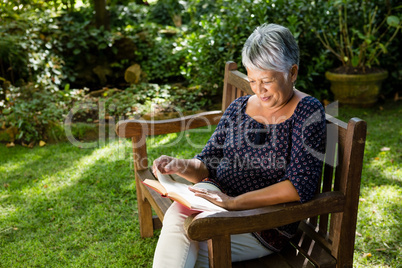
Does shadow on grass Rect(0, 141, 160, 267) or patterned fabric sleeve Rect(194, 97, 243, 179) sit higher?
patterned fabric sleeve Rect(194, 97, 243, 179)

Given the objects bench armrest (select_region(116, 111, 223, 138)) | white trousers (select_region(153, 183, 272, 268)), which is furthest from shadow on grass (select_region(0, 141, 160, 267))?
white trousers (select_region(153, 183, 272, 268))

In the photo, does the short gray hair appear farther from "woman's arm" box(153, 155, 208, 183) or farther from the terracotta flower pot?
the terracotta flower pot

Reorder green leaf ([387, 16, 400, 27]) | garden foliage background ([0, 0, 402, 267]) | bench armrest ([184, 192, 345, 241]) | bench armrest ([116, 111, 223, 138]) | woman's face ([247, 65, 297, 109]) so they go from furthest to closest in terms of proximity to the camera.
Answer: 1. green leaf ([387, 16, 400, 27])
2. garden foliage background ([0, 0, 402, 267])
3. bench armrest ([116, 111, 223, 138])
4. woman's face ([247, 65, 297, 109])
5. bench armrest ([184, 192, 345, 241])

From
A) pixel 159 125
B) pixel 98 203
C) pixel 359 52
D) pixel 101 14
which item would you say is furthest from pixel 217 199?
pixel 101 14

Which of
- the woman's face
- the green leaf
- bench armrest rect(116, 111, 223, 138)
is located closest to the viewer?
the woman's face

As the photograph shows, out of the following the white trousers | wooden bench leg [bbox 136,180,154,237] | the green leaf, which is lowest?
wooden bench leg [bbox 136,180,154,237]

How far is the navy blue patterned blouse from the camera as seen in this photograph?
6.58 ft

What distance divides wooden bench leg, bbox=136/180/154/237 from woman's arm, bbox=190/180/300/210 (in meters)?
1.15

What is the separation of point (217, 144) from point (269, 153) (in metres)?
0.44

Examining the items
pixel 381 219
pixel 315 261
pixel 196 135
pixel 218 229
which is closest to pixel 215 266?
pixel 218 229

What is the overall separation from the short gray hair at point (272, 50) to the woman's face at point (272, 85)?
3 cm

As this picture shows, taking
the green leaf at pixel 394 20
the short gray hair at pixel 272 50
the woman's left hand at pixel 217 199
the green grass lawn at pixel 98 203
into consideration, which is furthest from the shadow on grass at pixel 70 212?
the green leaf at pixel 394 20

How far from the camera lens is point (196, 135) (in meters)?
5.34

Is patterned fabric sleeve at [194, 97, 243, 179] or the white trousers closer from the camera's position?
the white trousers
